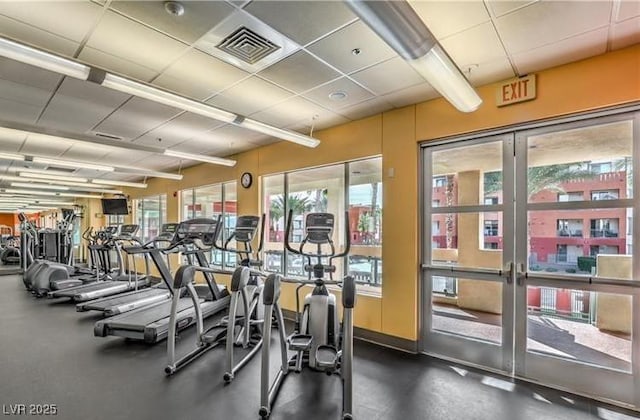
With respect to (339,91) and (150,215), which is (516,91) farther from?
(150,215)

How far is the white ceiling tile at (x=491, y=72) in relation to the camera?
9.77ft

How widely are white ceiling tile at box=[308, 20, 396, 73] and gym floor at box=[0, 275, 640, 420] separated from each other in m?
3.00

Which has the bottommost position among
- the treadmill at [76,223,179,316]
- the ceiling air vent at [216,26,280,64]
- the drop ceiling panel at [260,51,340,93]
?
the treadmill at [76,223,179,316]

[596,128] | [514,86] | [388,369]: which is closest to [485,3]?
[514,86]

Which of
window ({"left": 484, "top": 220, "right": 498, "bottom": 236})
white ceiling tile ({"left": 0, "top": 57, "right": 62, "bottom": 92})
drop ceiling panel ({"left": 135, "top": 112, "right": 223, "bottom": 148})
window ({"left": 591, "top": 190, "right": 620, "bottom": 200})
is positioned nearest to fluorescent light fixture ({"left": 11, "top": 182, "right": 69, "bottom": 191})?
drop ceiling panel ({"left": 135, "top": 112, "right": 223, "bottom": 148})

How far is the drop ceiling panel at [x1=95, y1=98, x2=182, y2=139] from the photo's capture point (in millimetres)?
4082

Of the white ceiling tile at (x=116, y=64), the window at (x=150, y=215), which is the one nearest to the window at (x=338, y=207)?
the white ceiling tile at (x=116, y=64)

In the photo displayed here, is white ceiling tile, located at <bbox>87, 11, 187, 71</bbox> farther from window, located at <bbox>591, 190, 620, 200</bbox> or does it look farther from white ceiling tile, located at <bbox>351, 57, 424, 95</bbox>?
window, located at <bbox>591, 190, 620, 200</bbox>

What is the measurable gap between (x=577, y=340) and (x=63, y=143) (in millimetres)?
7973

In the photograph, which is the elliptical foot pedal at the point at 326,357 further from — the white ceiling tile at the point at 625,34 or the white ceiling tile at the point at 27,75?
the white ceiling tile at the point at 27,75

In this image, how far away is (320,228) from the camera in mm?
3551

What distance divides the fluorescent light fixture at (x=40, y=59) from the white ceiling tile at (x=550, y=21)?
3.28 m

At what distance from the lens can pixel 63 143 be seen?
19.1 ft

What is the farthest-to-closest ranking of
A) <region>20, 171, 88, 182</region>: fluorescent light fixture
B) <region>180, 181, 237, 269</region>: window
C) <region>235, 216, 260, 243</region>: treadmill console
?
<region>20, 171, 88, 182</region>: fluorescent light fixture, <region>180, 181, 237, 269</region>: window, <region>235, 216, 260, 243</region>: treadmill console
